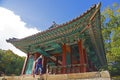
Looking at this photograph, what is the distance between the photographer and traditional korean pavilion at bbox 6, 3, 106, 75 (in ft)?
35.1

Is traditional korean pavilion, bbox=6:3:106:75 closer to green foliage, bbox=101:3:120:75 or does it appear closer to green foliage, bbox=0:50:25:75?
green foliage, bbox=101:3:120:75

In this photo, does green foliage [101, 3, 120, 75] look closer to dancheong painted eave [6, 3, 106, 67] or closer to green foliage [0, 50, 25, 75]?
dancheong painted eave [6, 3, 106, 67]

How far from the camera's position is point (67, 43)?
12.2 metres

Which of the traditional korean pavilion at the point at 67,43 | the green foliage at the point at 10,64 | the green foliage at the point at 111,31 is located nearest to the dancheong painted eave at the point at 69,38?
the traditional korean pavilion at the point at 67,43

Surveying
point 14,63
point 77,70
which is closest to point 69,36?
point 77,70

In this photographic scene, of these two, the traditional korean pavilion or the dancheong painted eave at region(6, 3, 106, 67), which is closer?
the dancheong painted eave at region(6, 3, 106, 67)

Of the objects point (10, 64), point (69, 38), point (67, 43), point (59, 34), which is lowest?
point (67, 43)

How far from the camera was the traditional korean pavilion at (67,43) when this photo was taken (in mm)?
10688

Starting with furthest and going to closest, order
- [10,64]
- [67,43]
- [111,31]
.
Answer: [10,64] < [111,31] < [67,43]

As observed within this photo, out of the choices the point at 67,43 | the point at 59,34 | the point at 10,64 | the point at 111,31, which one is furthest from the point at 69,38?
the point at 10,64

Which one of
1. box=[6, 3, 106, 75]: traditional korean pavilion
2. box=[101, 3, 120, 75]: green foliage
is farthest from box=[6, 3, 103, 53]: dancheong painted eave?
box=[101, 3, 120, 75]: green foliage

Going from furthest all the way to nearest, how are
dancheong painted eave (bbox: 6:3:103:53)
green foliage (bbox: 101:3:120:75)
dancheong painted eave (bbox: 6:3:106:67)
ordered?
green foliage (bbox: 101:3:120:75)
dancheong painted eave (bbox: 6:3:106:67)
dancheong painted eave (bbox: 6:3:103:53)

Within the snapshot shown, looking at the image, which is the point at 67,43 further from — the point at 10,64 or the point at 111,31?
the point at 10,64

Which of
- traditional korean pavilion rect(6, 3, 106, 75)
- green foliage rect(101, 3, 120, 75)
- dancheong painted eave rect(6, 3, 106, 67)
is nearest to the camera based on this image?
dancheong painted eave rect(6, 3, 106, 67)
